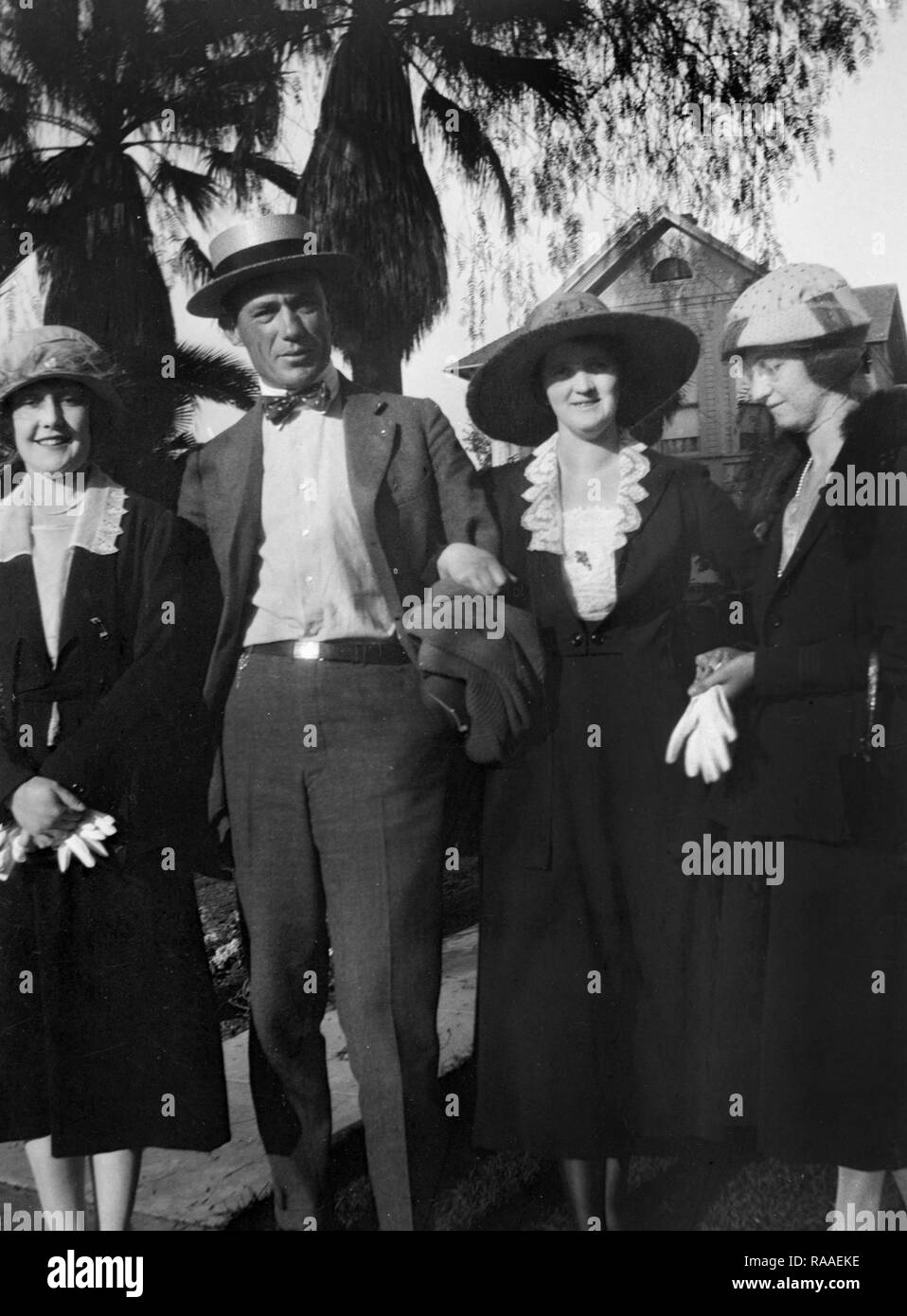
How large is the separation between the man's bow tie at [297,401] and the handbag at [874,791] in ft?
5.81

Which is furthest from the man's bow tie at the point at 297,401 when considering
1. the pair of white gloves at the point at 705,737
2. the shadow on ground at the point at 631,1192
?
the shadow on ground at the point at 631,1192

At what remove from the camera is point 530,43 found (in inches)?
163

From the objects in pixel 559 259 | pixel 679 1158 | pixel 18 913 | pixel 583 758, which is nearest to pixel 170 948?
pixel 18 913

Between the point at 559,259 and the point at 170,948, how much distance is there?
2.42m

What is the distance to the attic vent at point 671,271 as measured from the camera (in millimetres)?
4004

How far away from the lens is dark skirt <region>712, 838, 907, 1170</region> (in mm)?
3814

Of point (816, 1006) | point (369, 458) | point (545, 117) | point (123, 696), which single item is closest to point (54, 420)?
point (123, 696)

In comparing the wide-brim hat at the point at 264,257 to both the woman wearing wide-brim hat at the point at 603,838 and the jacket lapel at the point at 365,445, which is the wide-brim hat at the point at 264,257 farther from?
the woman wearing wide-brim hat at the point at 603,838

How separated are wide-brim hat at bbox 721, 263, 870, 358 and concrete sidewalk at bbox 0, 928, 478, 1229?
1939 millimetres

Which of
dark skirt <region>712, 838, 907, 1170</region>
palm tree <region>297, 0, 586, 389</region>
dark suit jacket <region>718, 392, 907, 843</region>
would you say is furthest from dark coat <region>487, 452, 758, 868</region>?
palm tree <region>297, 0, 586, 389</region>

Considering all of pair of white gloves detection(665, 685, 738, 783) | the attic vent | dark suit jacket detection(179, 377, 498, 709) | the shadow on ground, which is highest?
the attic vent

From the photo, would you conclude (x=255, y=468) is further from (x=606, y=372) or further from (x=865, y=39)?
(x=865, y=39)

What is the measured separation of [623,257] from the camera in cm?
408

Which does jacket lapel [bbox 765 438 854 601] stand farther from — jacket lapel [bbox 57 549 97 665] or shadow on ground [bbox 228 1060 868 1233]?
jacket lapel [bbox 57 549 97 665]
